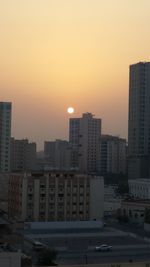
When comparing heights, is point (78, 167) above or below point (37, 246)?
above

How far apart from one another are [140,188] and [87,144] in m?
12.5

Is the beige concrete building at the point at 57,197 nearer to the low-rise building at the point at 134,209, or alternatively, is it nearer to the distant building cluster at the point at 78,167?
the distant building cluster at the point at 78,167

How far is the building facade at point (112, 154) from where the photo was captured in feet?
126

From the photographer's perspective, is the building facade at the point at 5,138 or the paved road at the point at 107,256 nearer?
the paved road at the point at 107,256

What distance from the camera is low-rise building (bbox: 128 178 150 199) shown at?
27.2 metres

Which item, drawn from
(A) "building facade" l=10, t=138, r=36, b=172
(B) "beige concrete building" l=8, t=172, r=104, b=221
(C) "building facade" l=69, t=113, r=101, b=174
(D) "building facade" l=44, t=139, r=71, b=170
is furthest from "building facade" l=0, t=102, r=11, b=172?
(C) "building facade" l=69, t=113, r=101, b=174

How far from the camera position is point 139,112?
110ft

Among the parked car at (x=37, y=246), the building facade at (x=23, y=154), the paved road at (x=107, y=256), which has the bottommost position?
the paved road at (x=107, y=256)

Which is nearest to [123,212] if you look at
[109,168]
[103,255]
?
[103,255]

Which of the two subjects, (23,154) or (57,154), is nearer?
(23,154)

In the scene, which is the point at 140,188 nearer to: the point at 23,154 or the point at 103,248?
the point at 23,154

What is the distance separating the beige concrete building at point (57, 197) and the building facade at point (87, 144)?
20879 millimetres

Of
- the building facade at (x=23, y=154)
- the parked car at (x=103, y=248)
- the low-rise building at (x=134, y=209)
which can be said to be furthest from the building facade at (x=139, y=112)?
the parked car at (x=103, y=248)

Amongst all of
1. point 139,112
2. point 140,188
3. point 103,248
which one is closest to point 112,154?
point 139,112
